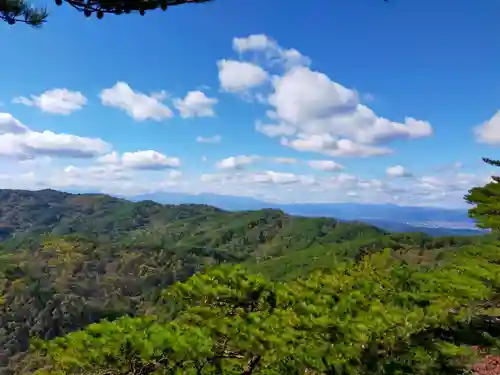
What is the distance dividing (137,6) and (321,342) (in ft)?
30.1

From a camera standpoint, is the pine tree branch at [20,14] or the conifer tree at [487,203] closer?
the pine tree branch at [20,14]

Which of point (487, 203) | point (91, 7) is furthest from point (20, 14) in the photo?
point (487, 203)

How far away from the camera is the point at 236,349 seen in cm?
1352

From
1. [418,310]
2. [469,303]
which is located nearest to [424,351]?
[418,310]

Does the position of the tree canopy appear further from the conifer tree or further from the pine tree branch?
the conifer tree

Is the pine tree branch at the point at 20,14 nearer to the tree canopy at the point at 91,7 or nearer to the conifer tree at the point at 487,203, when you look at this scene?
the tree canopy at the point at 91,7

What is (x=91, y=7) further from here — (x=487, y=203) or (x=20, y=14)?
(x=487, y=203)

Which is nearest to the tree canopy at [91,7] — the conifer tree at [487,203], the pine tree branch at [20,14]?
the pine tree branch at [20,14]

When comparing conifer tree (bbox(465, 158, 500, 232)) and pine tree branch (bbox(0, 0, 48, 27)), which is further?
conifer tree (bbox(465, 158, 500, 232))

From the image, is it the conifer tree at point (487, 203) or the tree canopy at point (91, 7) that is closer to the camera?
the tree canopy at point (91, 7)

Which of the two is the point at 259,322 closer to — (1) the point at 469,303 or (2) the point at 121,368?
(2) the point at 121,368

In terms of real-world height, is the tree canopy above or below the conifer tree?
above

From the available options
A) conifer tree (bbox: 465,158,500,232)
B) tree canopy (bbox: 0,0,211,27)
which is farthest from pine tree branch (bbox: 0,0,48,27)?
conifer tree (bbox: 465,158,500,232)

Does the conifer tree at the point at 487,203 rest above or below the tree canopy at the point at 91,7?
below
